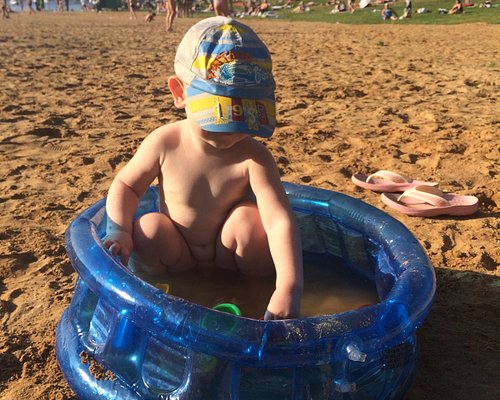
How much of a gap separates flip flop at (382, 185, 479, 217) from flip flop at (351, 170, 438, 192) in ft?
0.45

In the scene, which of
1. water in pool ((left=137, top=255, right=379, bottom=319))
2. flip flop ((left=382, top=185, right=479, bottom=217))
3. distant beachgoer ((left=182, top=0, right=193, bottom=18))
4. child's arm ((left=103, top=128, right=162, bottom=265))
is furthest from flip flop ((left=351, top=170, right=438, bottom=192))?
distant beachgoer ((left=182, top=0, right=193, bottom=18))

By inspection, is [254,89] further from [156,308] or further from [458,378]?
[458,378]

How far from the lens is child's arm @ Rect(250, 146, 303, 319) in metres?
→ 1.79

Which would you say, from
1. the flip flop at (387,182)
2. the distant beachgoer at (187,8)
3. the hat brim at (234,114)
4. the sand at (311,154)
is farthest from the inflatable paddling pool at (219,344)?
the distant beachgoer at (187,8)

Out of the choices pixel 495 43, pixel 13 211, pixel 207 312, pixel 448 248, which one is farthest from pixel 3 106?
pixel 495 43

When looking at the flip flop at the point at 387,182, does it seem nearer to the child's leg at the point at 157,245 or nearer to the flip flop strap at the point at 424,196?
the flip flop strap at the point at 424,196

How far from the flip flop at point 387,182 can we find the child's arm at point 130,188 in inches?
64.1

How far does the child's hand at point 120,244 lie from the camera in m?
1.95

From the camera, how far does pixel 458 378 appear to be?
1831mm

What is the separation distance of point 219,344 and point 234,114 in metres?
0.68

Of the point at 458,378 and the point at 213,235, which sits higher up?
the point at 213,235

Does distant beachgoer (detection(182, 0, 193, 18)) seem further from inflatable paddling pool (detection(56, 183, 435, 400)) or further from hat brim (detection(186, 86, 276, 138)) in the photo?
inflatable paddling pool (detection(56, 183, 435, 400))

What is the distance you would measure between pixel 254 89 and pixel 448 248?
143 centimetres

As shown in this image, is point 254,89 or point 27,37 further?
point 27,37
